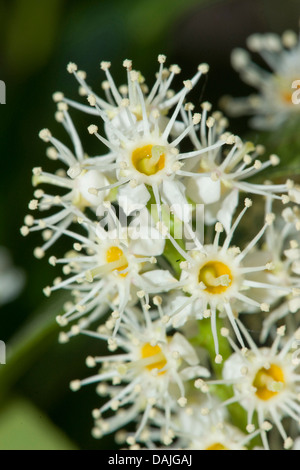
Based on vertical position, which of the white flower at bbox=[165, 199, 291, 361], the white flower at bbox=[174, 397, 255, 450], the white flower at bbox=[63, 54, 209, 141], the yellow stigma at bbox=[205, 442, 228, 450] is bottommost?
the yellow stigma at bbox=[205, 442, 228, 450]

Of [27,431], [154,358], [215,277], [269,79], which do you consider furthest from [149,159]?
[269,79]

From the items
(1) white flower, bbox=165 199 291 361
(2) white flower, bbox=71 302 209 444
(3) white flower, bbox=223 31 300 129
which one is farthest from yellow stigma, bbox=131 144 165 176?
(3) white flower, bbox=223 31 300 129

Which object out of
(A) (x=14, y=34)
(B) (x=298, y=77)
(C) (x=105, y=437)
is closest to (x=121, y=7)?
(A) (x=14, y=34)

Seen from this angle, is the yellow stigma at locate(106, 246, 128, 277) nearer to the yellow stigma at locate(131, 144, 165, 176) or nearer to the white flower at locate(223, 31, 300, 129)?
the yellow stigma at locate(131, 144, 165, 176)

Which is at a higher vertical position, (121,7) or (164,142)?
(121,7)

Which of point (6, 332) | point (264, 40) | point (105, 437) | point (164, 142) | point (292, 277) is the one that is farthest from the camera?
point (264, 40)

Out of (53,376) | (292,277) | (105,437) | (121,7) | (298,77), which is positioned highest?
(121,7)

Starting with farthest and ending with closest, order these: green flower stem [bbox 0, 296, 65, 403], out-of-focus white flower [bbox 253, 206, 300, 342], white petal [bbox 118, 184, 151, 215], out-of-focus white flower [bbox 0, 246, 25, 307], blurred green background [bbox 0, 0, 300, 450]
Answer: out-of-focus white flower [bbox 0, 246, 25, 307]
blurred green background [bbox 0, 0, 300, 450]
green flower stem [bbox 0, 296, 65, 403]
out-of-focus white flower [bbox 253, 206, 300, 342]
white petal [bbox 118, 184, 151, 215]
